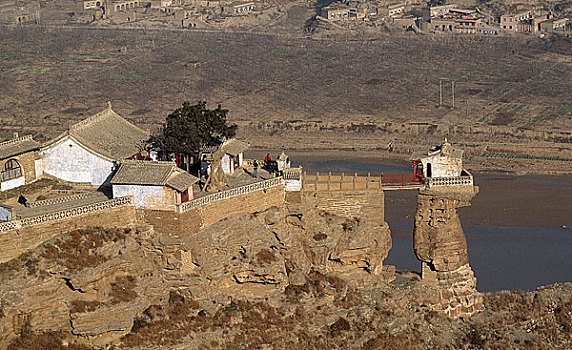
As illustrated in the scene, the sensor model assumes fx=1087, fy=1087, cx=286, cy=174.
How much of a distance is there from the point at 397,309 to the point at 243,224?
33.7 feet

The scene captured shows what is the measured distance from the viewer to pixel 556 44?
134875 millimetres

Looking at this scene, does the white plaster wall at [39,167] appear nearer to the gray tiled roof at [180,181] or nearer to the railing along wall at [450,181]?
the gray tiled roof at [180,181]

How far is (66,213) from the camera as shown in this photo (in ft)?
169

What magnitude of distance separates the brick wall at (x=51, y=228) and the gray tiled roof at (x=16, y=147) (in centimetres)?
809

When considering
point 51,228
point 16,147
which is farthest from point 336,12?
point 51,228

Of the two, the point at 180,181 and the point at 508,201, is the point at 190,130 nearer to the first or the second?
the point at 180,181

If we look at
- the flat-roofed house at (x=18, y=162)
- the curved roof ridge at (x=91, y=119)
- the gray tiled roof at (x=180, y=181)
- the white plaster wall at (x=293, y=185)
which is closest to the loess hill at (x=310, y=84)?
the curved roof ridge at (x=91, y=119)

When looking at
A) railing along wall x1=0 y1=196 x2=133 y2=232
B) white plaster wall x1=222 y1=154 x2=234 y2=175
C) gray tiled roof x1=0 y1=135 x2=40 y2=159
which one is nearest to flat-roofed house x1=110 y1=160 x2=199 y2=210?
railing along wall x1=0 y1=196 x2=133 y2=232

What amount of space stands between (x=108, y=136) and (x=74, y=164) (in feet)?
10.6

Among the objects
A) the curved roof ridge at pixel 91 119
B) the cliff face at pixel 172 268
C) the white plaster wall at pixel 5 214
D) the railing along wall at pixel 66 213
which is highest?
the curved roof ridge at pixel 91 119

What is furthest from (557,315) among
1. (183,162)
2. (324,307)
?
(183,162)

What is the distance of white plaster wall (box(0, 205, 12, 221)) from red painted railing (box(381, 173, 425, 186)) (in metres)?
21.0

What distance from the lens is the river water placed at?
67562 mm

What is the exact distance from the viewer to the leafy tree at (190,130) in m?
58.7
